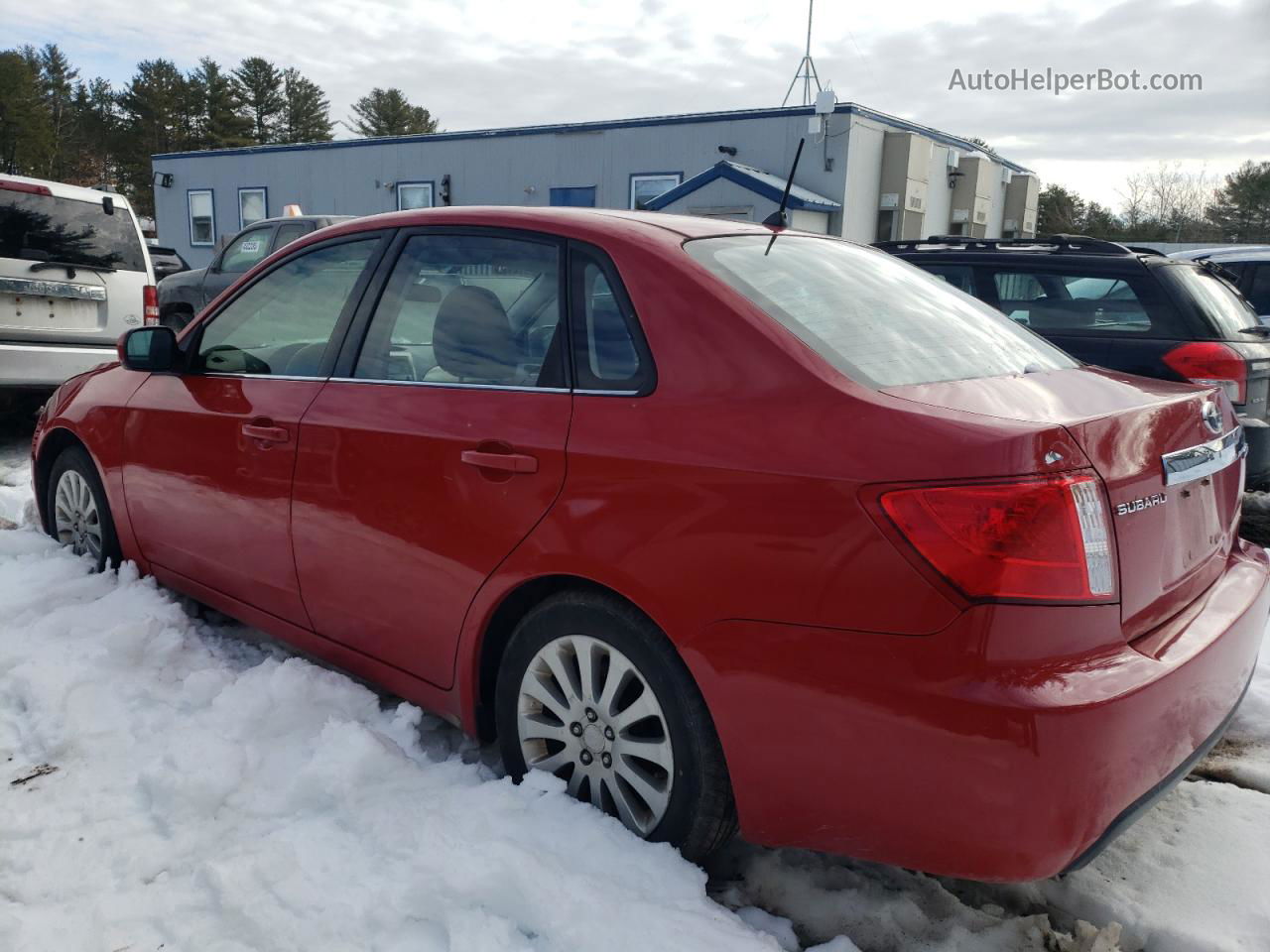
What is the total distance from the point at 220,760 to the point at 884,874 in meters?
1.79

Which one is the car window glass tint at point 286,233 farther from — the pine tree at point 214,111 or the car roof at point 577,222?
the pine tree at point 214,111

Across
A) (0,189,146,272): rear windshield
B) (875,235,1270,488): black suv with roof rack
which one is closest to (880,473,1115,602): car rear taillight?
(875,235,1270,488): black suv with roof rack

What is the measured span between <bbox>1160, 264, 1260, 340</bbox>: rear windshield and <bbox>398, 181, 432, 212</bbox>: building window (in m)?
19.3

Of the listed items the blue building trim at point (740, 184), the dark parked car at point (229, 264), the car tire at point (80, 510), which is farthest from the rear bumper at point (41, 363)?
the blue building trim at point (740, 184)

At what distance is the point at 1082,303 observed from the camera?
19.3ft

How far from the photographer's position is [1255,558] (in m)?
2.66

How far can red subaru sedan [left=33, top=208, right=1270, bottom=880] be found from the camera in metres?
1.85

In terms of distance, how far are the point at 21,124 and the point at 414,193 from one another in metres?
48.8

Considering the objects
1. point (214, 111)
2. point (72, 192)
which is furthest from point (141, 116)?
point (72, 192)

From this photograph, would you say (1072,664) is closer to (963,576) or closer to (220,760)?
(963,576)

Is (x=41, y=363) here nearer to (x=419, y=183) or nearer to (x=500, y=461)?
(x=500, y=461)

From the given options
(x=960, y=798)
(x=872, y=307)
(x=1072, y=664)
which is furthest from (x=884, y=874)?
(x=872, y=307)

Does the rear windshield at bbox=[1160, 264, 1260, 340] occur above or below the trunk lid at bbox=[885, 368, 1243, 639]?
above

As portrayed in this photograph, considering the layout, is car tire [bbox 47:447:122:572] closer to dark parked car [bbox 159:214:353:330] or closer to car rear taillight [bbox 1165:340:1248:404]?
car rear taillight [bbox 1165:340:1248:404]
